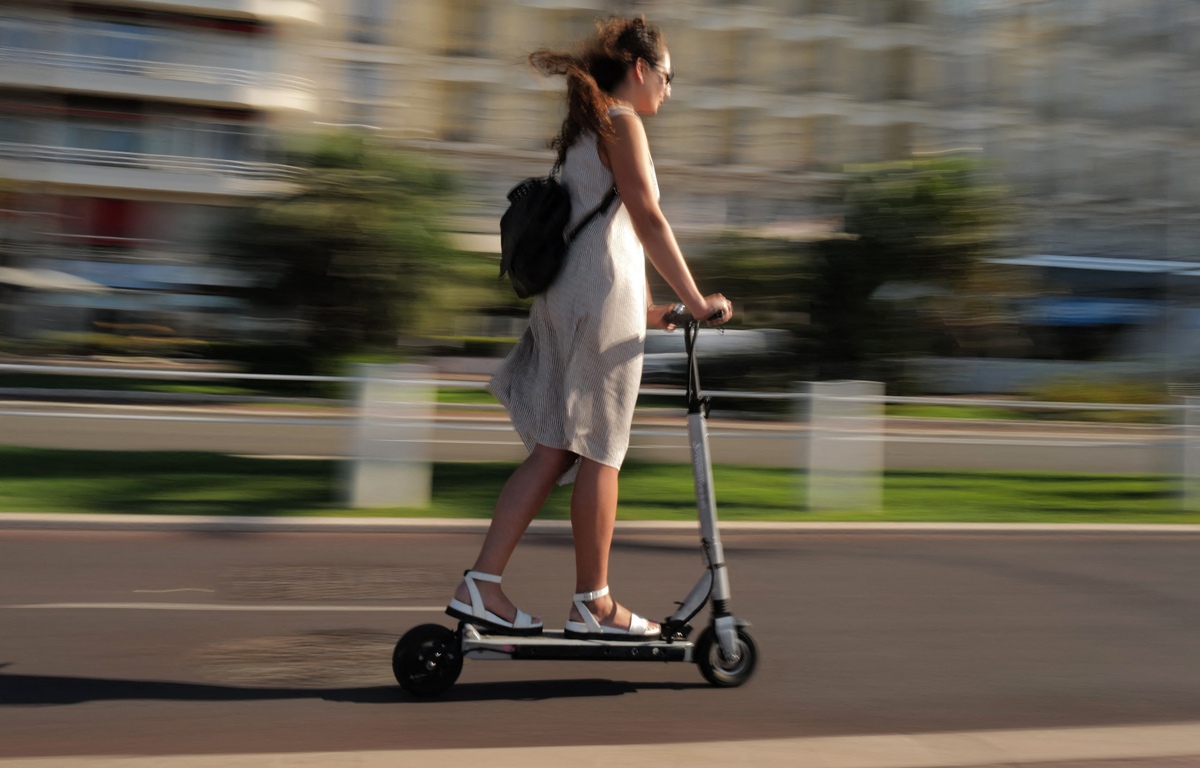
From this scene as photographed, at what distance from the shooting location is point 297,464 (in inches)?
422

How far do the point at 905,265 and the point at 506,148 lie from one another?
23916 mm

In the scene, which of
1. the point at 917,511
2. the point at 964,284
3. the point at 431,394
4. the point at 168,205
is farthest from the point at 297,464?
the point at 168,205

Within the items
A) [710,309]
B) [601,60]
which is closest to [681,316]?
[710,309]

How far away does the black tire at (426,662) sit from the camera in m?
3.79

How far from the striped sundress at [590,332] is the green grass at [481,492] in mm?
4234

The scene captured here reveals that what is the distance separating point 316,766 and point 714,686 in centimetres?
136

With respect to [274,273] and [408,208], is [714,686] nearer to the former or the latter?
[408,208]

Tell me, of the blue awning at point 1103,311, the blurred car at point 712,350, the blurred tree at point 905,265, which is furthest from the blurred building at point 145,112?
the blurred tree at point 905,265

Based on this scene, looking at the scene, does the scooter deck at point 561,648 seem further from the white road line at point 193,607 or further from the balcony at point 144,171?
the balcony at point 144,171

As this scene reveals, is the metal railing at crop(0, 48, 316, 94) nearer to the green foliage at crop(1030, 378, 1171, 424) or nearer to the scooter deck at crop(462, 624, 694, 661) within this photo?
the green foliage at crop(1030, 378, 1171, 424)

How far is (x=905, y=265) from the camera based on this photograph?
20.6 metres

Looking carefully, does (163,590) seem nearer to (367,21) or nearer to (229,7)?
(229,7)

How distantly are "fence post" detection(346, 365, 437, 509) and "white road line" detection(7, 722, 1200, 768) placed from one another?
5.04 metres

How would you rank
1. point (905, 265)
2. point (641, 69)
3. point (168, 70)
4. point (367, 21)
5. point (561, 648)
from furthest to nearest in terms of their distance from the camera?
point (367, 21) < point (168, 70) < point (905, 265) < point (641, 69) < point (561, 648)
